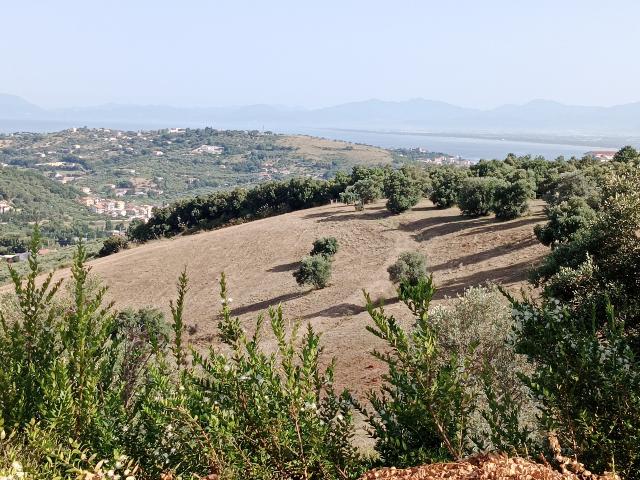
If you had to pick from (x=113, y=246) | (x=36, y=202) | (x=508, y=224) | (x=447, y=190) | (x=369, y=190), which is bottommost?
(x=36, y=202)

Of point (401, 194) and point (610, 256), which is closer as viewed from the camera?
point (610, 256)

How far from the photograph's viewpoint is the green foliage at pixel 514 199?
39969mm

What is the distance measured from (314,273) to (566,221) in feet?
49.1

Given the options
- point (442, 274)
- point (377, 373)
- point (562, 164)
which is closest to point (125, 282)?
point (442, 274)

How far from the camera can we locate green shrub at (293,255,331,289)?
110ft

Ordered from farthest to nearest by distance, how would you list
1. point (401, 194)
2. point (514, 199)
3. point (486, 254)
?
1. point (401, 194)
2. point (514, 199)
3. point (486, 254)

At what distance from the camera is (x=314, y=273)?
33531mm

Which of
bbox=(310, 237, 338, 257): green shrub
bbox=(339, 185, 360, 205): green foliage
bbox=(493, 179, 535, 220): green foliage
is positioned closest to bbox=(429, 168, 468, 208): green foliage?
bbox=(493, 179, 535, 220): green foliage

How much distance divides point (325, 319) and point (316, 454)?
22558 millimetres

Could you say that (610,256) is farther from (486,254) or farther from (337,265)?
(337,265)

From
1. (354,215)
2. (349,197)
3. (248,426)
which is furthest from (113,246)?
(248,426)

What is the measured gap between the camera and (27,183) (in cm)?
15225

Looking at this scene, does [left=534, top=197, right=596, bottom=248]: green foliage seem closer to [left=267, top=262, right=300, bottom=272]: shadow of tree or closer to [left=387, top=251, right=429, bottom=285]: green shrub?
[left=387, top=251, right=429, bottom=285]: green shrub

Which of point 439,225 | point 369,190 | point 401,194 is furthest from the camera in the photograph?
point 369,190
